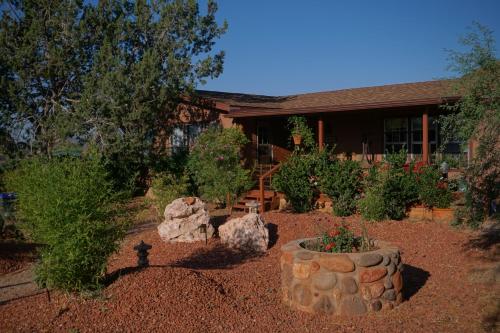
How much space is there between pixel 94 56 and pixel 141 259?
34.4ft

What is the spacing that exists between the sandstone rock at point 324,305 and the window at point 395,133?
34.8ft

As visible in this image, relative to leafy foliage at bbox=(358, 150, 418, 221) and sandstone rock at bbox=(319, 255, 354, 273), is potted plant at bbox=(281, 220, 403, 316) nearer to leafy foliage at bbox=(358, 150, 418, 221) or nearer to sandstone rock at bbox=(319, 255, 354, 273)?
sandstone rock at bbox=(319, 255, 354, 273)

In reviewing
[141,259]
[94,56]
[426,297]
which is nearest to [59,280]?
[141,259]

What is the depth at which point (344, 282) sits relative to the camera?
5.52 m

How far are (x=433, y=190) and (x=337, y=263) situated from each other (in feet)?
18.2

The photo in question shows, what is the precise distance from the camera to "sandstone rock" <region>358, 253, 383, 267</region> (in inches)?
218

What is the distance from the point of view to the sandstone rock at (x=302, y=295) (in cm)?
568

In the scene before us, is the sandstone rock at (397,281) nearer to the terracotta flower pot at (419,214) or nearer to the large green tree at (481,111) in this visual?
the large green tree at (481,111)

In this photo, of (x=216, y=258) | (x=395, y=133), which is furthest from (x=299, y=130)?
(x=216, y=258)

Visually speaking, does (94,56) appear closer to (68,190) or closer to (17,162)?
(17,162)

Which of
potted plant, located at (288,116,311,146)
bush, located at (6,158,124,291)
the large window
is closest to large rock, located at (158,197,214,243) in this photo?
bush, located at (6,158,124,291)

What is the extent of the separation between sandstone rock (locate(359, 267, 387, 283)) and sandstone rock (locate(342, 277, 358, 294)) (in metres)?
0.10

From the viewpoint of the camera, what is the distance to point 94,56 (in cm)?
1540

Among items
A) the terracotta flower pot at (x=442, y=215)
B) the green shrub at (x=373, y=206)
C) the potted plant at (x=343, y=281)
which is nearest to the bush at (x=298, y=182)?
the green shrub at (x=373, y=206)
